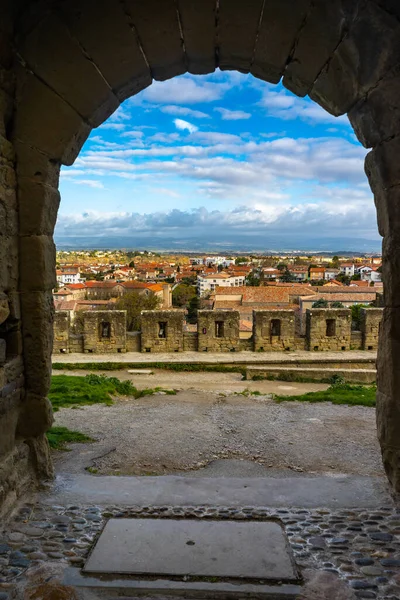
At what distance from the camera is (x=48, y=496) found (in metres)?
3.86

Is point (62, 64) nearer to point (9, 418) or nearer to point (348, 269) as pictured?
point (9, 418)

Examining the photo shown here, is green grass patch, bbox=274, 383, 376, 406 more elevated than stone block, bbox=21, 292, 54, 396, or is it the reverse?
stone block, bbox=21, 292, 54, 396

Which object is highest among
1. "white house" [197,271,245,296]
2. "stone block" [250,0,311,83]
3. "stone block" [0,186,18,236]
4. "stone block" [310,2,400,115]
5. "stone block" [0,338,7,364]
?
"stone block" [250,0,311,83]

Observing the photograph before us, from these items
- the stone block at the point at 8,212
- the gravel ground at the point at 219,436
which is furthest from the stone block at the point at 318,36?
the gravel ground at the point at 219,436

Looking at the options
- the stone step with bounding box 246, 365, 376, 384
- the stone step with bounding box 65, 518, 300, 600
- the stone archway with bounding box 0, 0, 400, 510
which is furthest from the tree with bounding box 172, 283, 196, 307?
the stone step with bounding box 65, 518, 300, 600

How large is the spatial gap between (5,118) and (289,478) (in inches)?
150

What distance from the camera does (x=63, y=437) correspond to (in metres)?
5.93

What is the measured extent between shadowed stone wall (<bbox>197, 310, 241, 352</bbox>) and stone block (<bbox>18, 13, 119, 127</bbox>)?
33.5ft

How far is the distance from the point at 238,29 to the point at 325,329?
36.3 feet

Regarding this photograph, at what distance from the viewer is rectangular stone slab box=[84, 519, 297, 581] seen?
9.29ft

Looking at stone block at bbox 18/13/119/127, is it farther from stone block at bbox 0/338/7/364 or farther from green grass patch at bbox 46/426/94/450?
green grass patch at bbox 46/426/94/450

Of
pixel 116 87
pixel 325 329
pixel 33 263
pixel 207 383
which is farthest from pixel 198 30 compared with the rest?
pixel 325 329

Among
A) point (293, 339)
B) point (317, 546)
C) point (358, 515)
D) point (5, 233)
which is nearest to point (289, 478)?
point (358, 515)

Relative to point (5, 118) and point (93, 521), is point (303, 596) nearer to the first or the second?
point (93, 521)
